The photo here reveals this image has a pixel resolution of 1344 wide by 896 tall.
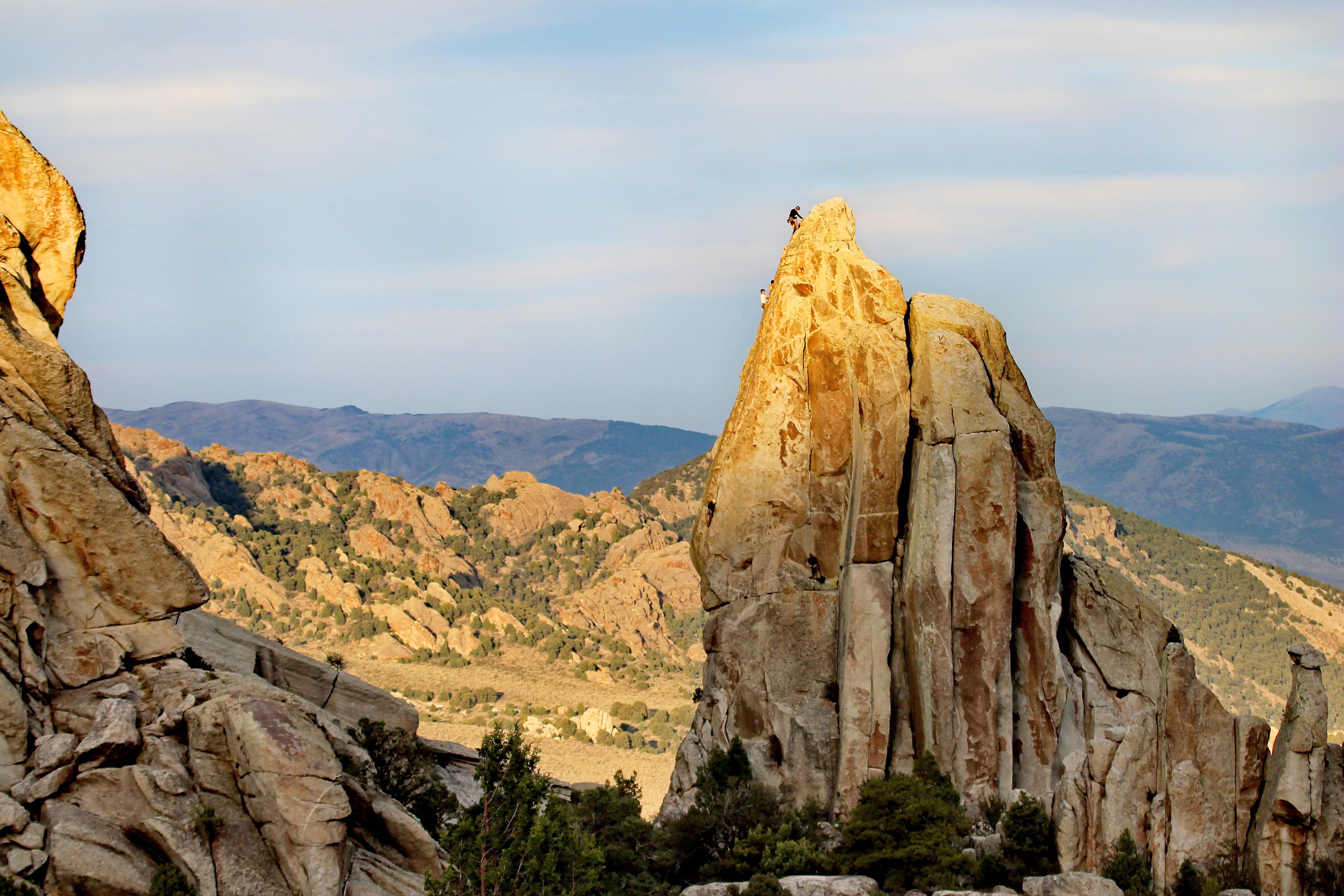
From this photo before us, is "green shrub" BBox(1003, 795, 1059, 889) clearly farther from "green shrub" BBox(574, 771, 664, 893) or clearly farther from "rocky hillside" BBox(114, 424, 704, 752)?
"rocky hillside" BBox(114, 424, 704, 752)

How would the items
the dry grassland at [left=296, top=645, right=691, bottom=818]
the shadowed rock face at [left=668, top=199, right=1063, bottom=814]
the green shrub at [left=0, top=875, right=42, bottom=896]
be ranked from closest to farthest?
the green shrub at [left=0, top=875, right=42, bottom=896] < the shadowed rock face at [left=668, top=199, right=1063, bottom=814] < the dry grassland at [left=296, top=645, right=691, bottom=818]

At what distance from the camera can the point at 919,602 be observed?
37000 mm

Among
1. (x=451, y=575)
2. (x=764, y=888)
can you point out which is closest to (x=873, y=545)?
(x=764, y=888)

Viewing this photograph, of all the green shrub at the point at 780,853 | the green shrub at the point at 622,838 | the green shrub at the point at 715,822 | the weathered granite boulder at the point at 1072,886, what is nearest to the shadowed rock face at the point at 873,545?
the green shrub at the point at 715,822

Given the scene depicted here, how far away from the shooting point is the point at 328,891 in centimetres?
2412

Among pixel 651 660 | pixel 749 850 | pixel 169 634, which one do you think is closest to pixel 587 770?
pixel 651 660

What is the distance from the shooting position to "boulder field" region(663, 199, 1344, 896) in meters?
31.4

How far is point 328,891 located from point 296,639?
211 ft

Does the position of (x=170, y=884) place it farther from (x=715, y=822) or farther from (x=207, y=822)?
(x=715, y=822)

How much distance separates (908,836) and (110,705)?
1852cm

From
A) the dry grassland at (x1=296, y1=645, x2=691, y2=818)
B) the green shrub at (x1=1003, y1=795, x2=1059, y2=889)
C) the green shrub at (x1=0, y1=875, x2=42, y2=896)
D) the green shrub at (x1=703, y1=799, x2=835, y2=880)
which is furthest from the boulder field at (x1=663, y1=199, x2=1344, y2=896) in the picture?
the dry grassland at (x1=296, y1=645, x2=691, y2=818)

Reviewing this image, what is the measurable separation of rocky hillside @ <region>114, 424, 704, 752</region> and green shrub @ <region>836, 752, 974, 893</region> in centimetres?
4268

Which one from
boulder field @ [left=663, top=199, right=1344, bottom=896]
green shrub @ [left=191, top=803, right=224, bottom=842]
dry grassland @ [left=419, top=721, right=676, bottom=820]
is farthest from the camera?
dry grassland @ [left=419, top=721, right=676, bottom=820]

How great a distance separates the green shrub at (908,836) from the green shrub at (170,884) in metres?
15.7
